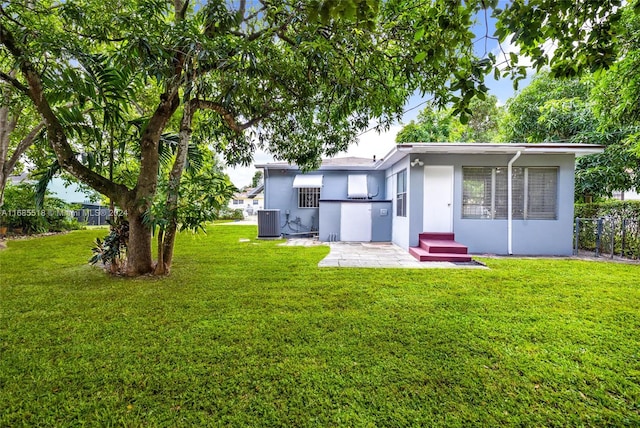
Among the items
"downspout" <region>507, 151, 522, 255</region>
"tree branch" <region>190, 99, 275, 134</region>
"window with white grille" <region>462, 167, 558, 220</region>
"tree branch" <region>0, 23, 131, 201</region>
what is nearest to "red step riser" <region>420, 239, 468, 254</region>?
"window with white grille" <region>462, 167, 558, 220</region>

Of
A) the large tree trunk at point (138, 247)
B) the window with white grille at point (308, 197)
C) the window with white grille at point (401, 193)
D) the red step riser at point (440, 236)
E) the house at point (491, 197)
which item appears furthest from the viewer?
the window with white grille at point (308, 197)

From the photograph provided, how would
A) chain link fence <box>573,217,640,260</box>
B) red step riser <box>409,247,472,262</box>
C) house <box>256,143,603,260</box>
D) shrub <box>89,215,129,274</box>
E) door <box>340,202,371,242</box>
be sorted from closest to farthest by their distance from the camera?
shrub <box>89,215,129,274</box>
red step riser <box>409,247,472,262</box>
chain link fence <box>573,217,640,260</box>
house <box>256,143,603,260</box>
door <box>340,202,371,242</box>

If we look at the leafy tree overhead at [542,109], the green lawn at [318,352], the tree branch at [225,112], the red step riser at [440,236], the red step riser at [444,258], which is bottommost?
the green lawn at [318,352]

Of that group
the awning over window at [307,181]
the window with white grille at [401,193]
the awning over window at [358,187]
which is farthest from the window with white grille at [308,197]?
the window with white grille at [401,193]

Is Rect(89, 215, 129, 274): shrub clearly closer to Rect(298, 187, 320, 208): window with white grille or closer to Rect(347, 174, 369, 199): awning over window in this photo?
Rect(298, 187, 320, 208): window with white grille

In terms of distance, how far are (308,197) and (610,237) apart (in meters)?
12.7

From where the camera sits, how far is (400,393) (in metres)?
2.76

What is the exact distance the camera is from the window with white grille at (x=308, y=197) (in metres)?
16.3

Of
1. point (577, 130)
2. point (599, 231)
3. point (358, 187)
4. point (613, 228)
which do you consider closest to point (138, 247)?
point (358, 187)

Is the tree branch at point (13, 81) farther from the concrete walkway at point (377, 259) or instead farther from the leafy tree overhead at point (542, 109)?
the leafy tree overhead at point (542, 109)

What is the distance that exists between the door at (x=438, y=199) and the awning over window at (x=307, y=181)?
20.4ft

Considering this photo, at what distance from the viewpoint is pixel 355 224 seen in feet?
46.5

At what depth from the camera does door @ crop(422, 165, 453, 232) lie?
10.7 meters

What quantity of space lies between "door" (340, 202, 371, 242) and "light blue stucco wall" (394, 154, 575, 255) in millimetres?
3554
